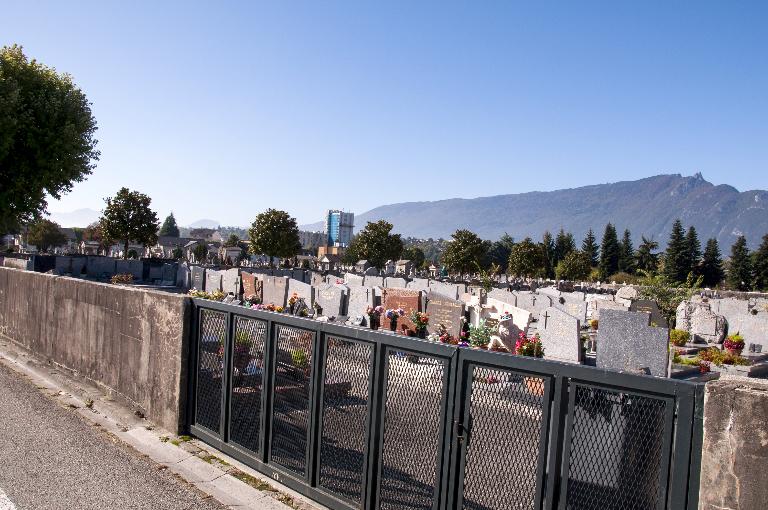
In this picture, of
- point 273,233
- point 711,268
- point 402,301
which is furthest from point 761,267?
point 402,301

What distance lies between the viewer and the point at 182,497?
600 cm

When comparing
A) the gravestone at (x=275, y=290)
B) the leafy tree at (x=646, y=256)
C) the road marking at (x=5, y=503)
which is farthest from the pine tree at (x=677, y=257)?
the road marking at (x=5, y=503)

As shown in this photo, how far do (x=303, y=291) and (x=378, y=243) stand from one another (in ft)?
133

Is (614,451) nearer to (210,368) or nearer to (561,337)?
(210,368)

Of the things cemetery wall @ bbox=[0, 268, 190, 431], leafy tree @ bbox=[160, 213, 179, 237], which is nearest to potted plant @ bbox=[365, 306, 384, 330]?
cemetery wall @ bbox=[0, 268, 190, 431]

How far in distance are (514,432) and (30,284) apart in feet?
39.0

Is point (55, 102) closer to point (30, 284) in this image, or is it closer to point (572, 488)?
point (30, 284)

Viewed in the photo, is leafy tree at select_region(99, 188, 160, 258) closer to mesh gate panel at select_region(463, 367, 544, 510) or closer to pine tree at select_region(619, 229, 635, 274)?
mesh gate panel at select_region(463, 367, 544, 510)

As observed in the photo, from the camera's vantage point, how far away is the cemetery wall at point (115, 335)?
316 inches

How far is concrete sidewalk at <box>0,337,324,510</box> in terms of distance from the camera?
5867 mm

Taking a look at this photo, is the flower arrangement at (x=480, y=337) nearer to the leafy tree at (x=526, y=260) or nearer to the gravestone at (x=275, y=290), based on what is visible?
the gravestone at (x=275, y=290)

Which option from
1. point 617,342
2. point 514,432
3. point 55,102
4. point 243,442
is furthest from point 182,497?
point 55,102

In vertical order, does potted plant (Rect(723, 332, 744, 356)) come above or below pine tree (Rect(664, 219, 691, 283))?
below

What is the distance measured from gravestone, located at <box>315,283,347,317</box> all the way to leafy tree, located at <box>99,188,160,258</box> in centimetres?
4044
